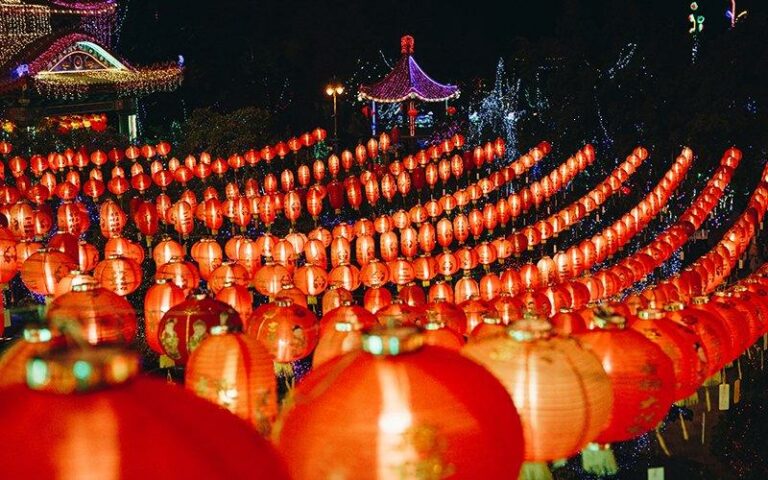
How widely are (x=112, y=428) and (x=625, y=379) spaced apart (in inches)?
117

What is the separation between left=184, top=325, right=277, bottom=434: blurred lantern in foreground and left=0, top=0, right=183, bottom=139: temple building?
47.6 ft

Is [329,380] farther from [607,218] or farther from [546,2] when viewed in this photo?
[546,2]

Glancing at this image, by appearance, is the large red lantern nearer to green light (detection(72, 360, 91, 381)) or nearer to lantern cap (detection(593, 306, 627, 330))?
lantern cap (detection(593, 306, 627, 330))

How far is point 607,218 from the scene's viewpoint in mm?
18406

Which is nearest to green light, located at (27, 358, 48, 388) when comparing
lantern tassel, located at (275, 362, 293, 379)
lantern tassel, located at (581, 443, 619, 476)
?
lantern tassel, located at (581, 443, 619, 476)

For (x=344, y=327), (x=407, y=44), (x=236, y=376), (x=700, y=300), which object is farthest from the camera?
(x=407, y=44)

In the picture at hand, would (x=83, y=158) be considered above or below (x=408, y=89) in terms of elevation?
below

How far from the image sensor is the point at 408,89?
2327 centimetres

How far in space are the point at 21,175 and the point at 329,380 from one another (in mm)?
13320

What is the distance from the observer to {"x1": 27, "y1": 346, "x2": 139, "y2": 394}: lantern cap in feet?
5.28

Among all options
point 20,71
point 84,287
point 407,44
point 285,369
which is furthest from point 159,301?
point 407,44

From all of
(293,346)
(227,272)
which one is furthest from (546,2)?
(293,346)

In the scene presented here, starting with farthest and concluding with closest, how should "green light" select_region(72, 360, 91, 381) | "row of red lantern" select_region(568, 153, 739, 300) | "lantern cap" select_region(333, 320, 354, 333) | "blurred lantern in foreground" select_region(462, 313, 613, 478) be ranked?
"row of red lantern" select_region(568, 153, 739, 300), "lantern cap" select_region(333, 320, 354, 333), "blurred lantern in foreground" select_region(462, 313, 613, 478), "green light" select_region(72, 360, 91, 381)

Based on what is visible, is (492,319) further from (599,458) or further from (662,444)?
(662,444)
